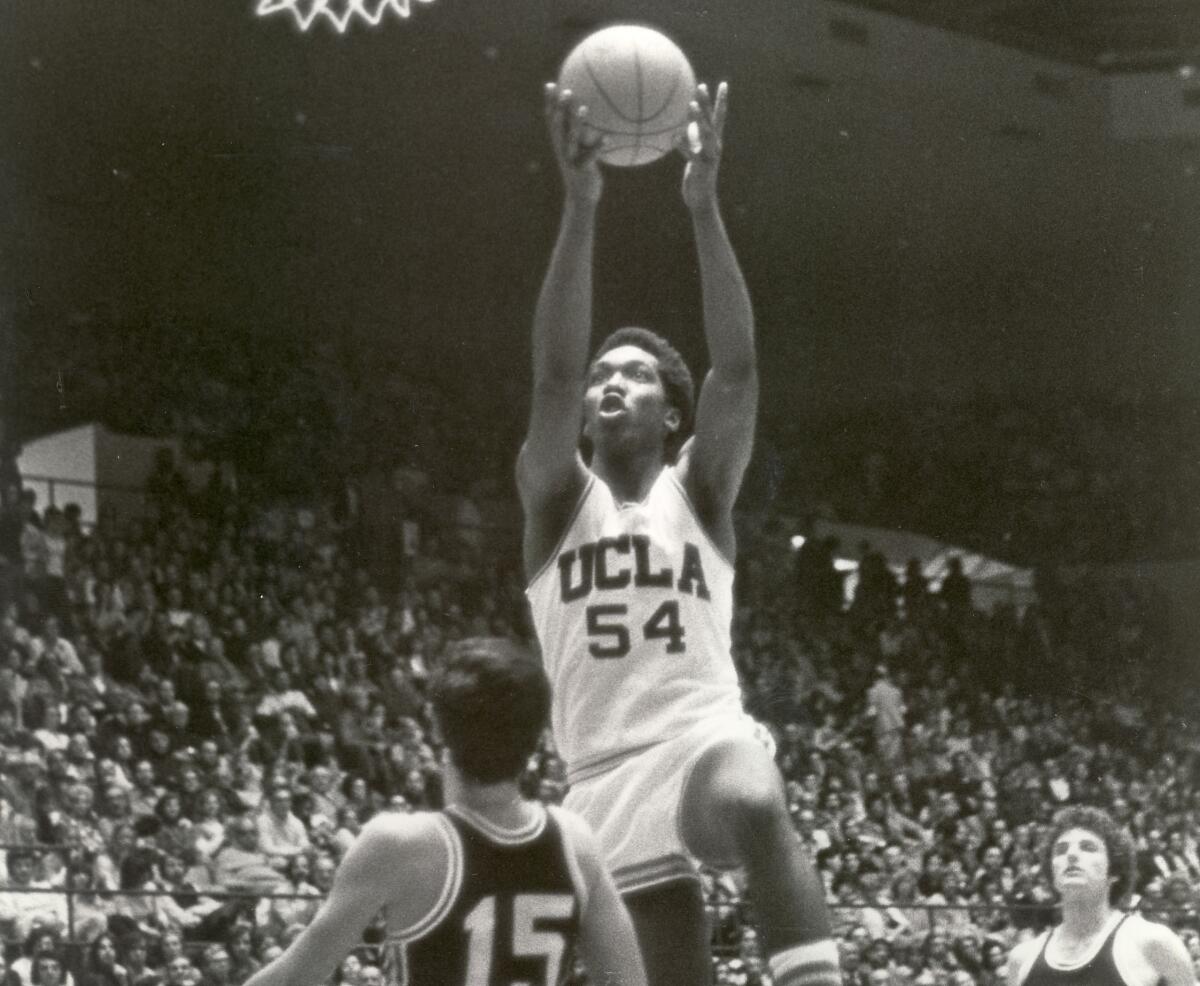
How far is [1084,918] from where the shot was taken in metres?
8.12

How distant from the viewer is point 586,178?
5.52m

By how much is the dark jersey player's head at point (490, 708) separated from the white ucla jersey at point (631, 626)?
6.04 ft

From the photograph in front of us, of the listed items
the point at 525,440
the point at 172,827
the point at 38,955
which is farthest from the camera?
the point at 172,827

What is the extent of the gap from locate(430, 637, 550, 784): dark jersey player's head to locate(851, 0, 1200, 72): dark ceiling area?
18.7 metres

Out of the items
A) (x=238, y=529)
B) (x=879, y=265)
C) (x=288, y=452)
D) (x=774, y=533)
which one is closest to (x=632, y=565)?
(x=238, y=529)

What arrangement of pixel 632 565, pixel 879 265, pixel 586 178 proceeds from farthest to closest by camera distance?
pixel 879 265, pixel 632 565, pixel 586 178

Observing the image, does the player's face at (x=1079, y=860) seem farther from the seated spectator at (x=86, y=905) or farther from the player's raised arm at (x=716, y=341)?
the seated spectator at (x=86, y=905)

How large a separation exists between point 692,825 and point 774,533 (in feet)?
61.2

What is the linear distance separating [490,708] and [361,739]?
1329 cm

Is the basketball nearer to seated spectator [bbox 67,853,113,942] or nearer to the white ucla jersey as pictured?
the white ucla jersey

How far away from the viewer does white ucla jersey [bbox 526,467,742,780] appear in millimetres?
5855

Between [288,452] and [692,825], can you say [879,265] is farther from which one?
[692,825]

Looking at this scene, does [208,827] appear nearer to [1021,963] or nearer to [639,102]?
[1021,963]

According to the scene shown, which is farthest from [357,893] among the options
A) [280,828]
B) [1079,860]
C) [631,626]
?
[280,828]
